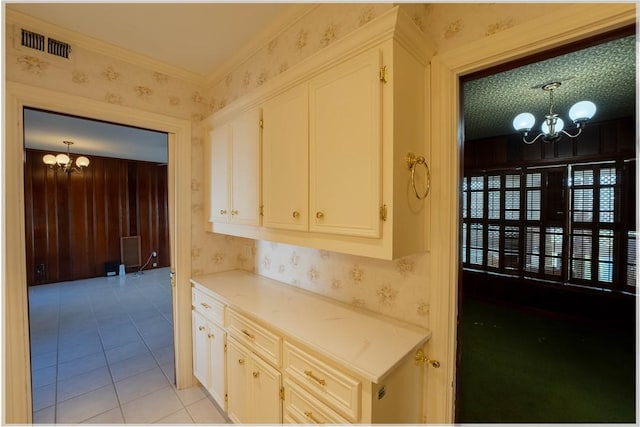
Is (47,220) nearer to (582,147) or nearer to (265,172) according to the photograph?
(265,172)

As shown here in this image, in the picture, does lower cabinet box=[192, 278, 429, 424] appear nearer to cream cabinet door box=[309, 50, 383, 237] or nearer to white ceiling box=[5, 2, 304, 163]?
cream cabinet door box=[309, 50, 383, 237]

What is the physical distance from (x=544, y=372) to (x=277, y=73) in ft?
10.7

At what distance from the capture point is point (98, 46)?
1850mm

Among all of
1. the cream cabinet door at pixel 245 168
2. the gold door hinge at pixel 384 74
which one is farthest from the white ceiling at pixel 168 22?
the gold door hinge at pixel 384 74

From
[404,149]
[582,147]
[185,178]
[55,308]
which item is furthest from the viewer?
[55,308]

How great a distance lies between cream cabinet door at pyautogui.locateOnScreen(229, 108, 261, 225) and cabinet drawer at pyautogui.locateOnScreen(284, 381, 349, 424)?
924mm

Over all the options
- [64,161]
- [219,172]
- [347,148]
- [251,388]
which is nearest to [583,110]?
[347,148]

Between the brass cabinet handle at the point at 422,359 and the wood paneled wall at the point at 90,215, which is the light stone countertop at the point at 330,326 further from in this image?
the wood paneled wall at the point at 90,215

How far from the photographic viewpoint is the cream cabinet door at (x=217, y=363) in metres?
1.81

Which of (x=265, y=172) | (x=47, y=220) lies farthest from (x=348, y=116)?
(x=47, y=220)

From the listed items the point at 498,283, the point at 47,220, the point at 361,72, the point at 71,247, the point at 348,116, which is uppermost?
the point at 361,72

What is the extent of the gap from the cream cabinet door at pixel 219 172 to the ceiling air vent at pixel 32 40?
1.05 m

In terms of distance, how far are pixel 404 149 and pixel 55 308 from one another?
523cm

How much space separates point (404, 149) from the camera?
1.15 metres
